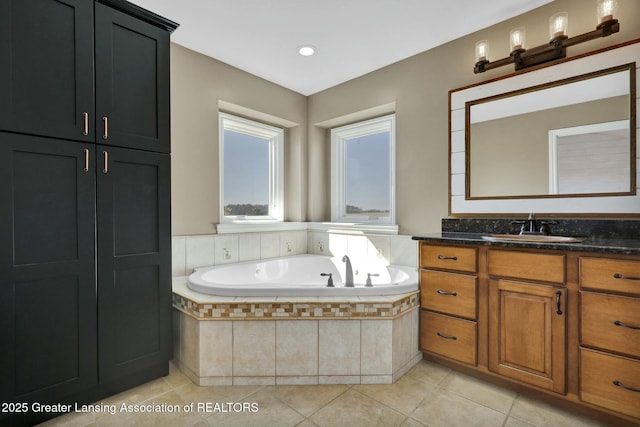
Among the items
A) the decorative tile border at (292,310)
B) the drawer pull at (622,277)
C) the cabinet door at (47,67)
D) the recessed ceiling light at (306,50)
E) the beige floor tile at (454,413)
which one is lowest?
the beige floor tile at (454,413)

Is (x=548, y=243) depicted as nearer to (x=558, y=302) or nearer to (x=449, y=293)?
(x=558, y=302)

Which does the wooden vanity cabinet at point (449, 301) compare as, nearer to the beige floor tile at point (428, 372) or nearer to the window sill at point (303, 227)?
the beige floor tile at point (428, 372)

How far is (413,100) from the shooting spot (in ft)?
8.98

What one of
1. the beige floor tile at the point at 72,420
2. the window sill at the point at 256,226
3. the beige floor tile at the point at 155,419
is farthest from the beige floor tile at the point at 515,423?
the window sill at the point at 256,226

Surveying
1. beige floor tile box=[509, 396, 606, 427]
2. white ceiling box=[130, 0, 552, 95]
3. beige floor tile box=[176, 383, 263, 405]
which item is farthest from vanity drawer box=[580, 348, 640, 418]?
white ceiling box=[130, 0, 552, 95]

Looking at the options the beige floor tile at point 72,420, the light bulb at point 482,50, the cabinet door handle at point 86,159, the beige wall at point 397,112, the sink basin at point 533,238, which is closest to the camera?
the beige floor tile at point 72,420

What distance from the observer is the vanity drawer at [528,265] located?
1.61 meters

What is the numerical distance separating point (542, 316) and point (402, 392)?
874mm

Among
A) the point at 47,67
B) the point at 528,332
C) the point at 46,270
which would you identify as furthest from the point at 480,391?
the point at 47,67

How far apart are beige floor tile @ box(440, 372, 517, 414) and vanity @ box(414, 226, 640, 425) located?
0.17 ft

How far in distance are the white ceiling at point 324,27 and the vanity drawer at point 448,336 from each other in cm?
206

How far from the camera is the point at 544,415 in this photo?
1602mm

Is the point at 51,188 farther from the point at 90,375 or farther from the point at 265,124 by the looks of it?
the point at 265,124

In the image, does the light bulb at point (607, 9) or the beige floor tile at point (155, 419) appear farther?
the light bulb at point (607, 9)
